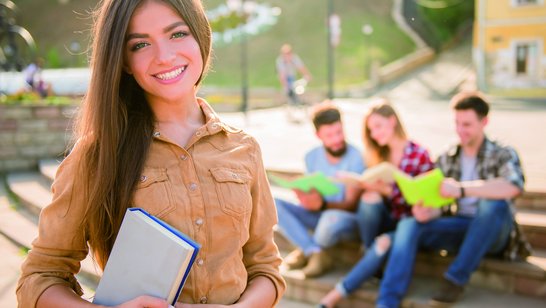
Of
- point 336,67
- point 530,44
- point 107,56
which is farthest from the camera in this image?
point 336,67

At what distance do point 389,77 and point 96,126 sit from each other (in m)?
24.1

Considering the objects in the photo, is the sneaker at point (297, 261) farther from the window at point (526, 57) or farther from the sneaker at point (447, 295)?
the window at point (526, 57)

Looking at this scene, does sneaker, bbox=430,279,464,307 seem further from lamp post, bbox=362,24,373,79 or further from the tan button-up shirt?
lamp post, bbox=362,24,373,79

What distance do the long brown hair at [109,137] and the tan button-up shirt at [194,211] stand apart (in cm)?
3

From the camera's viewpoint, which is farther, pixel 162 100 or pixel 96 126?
pixel 162 100

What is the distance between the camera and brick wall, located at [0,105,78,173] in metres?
7.33

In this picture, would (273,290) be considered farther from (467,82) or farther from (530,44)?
(467,82)


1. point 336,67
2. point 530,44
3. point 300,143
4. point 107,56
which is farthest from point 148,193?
point 336,67

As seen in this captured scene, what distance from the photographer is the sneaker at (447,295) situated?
11.0 ft

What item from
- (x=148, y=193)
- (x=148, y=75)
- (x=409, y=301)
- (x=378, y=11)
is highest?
(x=378, y=11)

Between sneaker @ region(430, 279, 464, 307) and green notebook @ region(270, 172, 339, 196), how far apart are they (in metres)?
1.00

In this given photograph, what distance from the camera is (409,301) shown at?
349cm

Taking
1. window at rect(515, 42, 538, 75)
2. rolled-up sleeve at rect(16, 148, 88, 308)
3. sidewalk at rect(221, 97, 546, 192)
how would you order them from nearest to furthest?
rolled-up sleeve at rect(16, 148, 88, 308) → sidewalk at rect(221, 97, 546, 192) → window at rect(515, 42, 538, 75)

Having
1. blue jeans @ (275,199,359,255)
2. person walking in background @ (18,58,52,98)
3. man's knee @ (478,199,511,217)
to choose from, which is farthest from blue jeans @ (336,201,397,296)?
person walking in background @ (18,58,52,98)
